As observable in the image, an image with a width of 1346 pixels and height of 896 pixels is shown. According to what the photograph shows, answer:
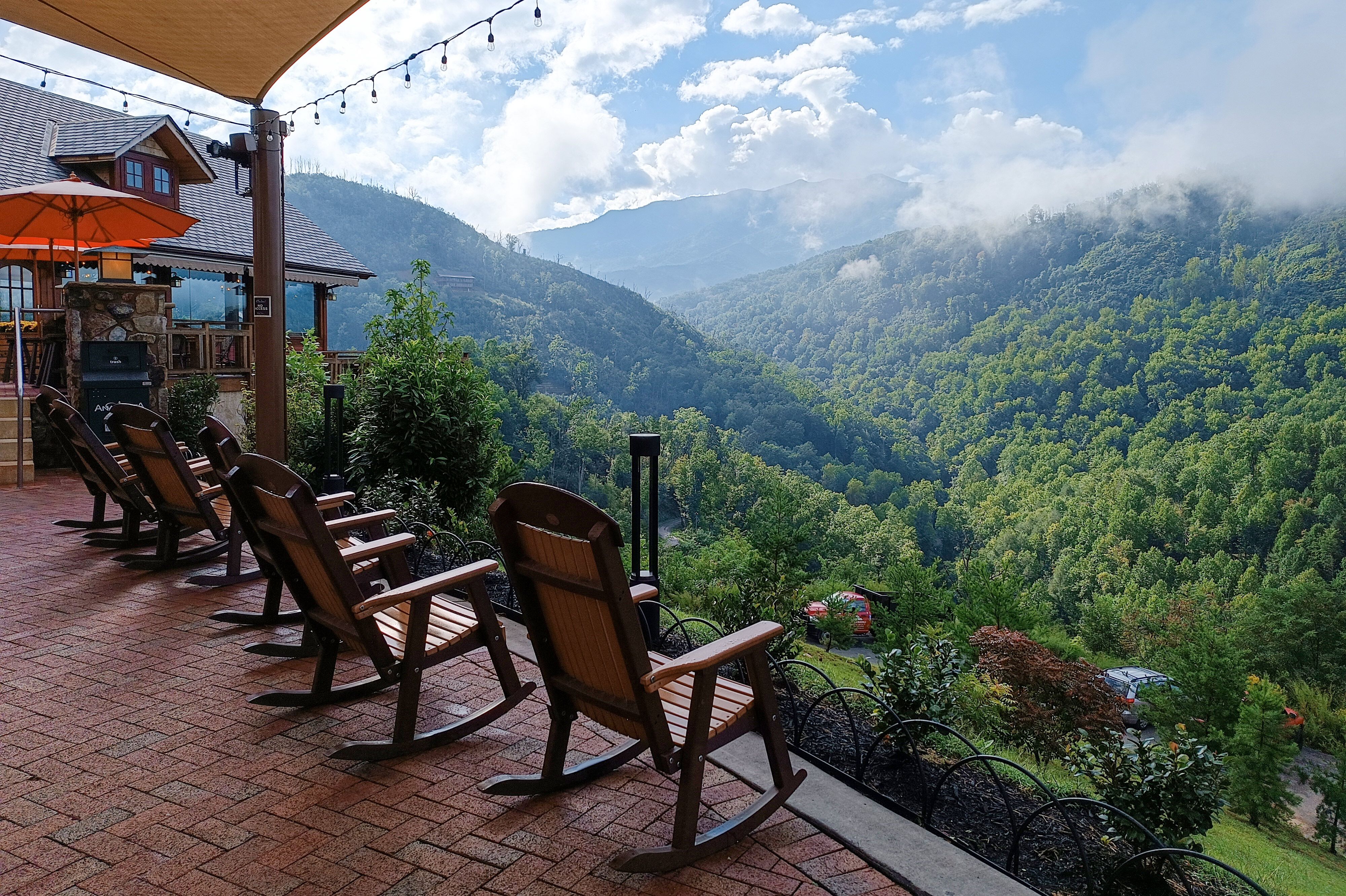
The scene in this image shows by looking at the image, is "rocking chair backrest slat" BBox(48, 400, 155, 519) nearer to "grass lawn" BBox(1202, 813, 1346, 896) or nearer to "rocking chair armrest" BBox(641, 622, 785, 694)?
"rocking chair armrest" BBox(641, 622, 785, 694)

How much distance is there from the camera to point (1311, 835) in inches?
811

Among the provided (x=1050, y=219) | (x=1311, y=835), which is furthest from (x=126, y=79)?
(x=1050, y=219)

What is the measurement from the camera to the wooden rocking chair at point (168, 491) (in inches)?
157

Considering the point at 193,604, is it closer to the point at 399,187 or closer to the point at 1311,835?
the point at 1311,835

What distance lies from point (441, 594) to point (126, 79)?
8052 mm

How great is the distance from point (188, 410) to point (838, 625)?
51.3ft

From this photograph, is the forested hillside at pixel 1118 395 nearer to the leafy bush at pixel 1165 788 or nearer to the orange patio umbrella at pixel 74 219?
the orange patio umbrella at pixel 74 219

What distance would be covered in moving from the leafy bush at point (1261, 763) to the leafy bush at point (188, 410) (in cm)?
1916

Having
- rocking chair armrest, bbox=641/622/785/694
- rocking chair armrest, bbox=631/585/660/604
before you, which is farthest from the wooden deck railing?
rocking chair armrest, bbox=641/622/785/694

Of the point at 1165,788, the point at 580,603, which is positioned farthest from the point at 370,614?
the point at 1165,788

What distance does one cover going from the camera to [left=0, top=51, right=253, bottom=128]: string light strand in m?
6.73

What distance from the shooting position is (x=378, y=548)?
280 centimetres

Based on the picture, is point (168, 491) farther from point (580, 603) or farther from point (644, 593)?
point (580, 603)

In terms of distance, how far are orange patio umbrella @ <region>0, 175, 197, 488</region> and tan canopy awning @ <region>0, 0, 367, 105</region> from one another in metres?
2.71
